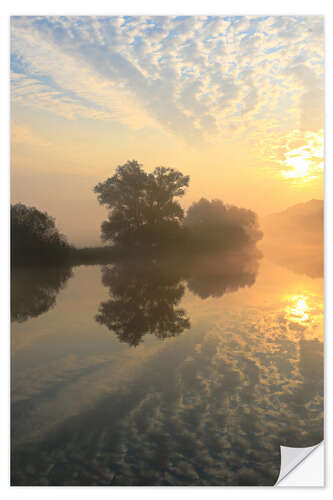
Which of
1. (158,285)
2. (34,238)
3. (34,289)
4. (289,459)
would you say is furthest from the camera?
(158,285)

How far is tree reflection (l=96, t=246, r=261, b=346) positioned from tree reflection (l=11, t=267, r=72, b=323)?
0.54 meters

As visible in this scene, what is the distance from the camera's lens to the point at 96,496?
2539mm

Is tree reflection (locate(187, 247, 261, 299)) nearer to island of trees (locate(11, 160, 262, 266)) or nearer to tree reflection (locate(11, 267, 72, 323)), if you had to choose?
island of trees (locate(11, 160, 262, 266))

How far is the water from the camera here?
2.44 m

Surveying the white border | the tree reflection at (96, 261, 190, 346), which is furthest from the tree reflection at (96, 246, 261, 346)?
the white border

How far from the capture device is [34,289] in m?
3.78

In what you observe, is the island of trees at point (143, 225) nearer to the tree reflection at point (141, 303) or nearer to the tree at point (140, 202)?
the tree at point (140, 202)

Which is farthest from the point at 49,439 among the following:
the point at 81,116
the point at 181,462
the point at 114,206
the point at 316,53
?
the point at 316,53

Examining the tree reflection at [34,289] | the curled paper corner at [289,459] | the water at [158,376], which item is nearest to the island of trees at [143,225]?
the tree reflection at [34,289]

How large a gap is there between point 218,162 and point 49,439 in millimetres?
3075

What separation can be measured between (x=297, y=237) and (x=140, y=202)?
1911mm

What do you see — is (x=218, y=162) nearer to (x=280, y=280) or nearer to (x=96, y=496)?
(x=280, y=280)
